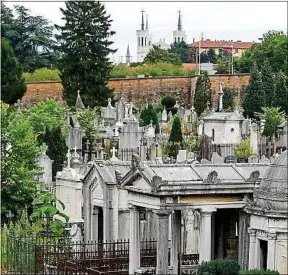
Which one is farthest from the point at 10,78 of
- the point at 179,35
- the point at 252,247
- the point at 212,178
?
the point at 179,35

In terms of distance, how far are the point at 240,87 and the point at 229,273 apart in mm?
63949

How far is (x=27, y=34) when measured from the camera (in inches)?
3049

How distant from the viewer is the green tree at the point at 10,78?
56594 mm

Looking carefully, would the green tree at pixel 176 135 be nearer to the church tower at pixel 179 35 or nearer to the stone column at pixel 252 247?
the stone column at pixel 252 247

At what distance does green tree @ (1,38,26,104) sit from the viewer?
186ft

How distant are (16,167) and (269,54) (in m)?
56.5

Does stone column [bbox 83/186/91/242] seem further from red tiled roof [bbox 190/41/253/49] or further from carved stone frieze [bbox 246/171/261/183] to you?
red tiled roof [bbox 190/41/253/49]

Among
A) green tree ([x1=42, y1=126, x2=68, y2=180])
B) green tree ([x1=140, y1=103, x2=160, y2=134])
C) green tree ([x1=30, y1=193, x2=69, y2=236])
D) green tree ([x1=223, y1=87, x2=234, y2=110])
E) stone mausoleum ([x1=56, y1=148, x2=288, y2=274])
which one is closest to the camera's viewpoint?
stone mausoleum ([x1=56, y1=148, x2=288, y2=274])

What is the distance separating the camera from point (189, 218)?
87.5 ft

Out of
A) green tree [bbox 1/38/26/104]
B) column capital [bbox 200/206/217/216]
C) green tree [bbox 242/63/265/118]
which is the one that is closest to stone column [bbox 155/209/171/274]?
column capital [bbox 200/206/217/216]

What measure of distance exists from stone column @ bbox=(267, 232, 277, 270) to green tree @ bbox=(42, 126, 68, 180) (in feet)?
61.8

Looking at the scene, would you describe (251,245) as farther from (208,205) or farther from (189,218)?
(189,218)

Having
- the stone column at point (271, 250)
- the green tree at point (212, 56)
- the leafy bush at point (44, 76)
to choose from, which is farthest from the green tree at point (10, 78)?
the green tree at point (212, 56)

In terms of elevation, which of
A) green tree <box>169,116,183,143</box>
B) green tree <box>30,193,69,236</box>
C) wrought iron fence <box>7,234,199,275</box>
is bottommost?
wrought iron fence <box>7,234,199,275</box>
